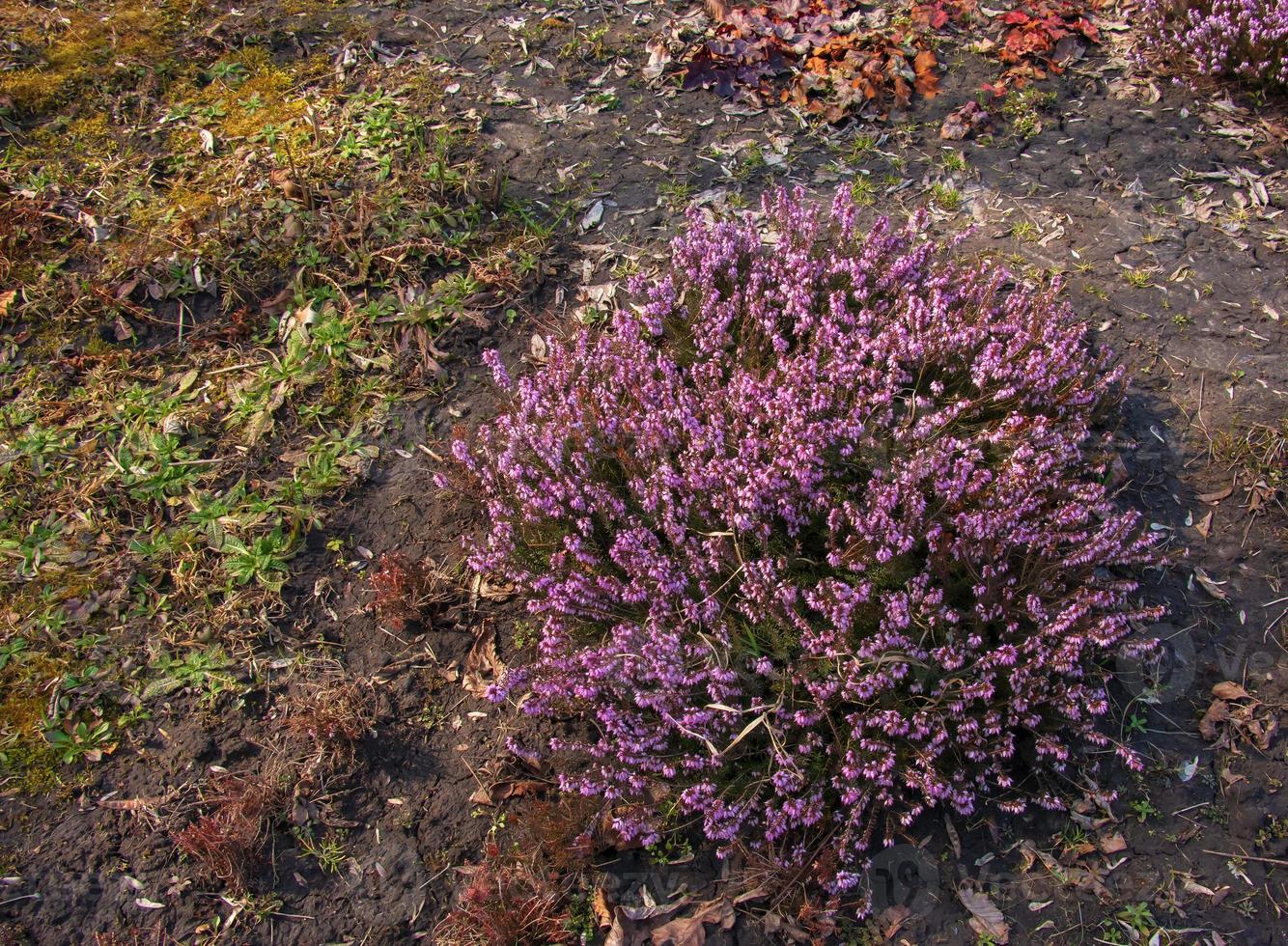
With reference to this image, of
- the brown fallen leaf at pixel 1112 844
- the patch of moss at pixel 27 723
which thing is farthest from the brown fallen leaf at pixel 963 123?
the patch of moss at pixel 27 723

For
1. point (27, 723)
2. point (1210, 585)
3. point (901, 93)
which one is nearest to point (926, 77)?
point (901, 93)

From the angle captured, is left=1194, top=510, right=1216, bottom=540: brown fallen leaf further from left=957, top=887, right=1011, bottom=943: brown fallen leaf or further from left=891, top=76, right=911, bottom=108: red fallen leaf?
left=891, top=76, right=911, bottom=108: red fallen leaf

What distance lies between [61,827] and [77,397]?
2.24 meters

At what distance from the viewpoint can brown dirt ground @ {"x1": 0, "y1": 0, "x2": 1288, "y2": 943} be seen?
3.02m

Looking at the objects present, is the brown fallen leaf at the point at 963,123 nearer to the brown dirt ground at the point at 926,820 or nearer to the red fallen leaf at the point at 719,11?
the brown dirt ground at the point at 926,820

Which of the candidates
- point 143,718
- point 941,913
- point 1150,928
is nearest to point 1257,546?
point 1150,928

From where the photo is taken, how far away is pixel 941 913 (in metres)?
2.95

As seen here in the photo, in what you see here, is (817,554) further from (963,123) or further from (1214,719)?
(963,123)

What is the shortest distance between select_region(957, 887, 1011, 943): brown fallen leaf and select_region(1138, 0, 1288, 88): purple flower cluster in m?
5.07

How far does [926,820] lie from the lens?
124 inches

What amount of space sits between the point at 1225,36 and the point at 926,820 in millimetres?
5088

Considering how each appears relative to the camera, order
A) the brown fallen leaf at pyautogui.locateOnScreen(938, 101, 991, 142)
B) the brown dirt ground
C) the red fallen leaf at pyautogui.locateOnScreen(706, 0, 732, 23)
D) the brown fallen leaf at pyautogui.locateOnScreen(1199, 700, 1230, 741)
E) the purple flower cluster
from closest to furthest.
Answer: the brown dirt ground, the brown fallen leaf at pyautogui.locateOnScreen(1199, 700, 1230, 741), the purple flower cluster, the brown fallen leaf at pyautogui.locateOnScreen(938, 101, 991, 142), the red fallen leaf at pyautogui.locateOnScreen(706, 0, 732, 23)

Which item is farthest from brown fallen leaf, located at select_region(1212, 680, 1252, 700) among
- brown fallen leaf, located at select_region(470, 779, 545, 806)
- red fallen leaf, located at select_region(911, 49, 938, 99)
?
red fallen leaf, located at select_region(911, 49, 938, 99)

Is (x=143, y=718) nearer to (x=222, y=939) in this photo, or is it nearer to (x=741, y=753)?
(x=222, y=939)
